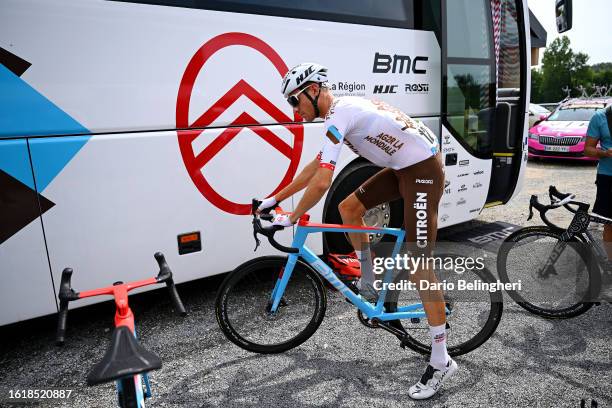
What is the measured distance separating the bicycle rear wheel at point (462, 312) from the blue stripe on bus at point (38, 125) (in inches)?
95.1

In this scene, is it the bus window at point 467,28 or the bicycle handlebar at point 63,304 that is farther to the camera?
the bus window at point 467,28

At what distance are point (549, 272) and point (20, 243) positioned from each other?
3994 mm

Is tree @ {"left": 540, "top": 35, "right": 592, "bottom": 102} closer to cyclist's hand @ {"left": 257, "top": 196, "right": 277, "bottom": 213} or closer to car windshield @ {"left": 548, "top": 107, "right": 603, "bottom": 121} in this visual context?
car windshield @ {"left": 548, "top": 107, "right": 603, "bottom": 121}

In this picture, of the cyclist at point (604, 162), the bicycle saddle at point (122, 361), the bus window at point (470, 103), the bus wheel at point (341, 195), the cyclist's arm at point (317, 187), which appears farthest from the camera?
the bus window at point (470, 103)

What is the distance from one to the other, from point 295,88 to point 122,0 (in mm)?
1405

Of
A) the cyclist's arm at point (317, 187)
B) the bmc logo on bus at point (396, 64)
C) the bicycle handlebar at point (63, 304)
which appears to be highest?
the bmc logo on bus at point (396, 64)

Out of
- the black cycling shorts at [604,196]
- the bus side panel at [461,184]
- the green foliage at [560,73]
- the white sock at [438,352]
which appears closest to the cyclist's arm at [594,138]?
the black cycling shorts at [604,196]

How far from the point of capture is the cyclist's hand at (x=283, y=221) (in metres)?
2.67

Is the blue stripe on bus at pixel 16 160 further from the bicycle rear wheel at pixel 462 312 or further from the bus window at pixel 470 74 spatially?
the bus window at pixel 470 74

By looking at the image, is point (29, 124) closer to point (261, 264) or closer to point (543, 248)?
point (261, 264)

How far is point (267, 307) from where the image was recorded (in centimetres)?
314

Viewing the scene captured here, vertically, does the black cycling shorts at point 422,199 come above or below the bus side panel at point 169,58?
below

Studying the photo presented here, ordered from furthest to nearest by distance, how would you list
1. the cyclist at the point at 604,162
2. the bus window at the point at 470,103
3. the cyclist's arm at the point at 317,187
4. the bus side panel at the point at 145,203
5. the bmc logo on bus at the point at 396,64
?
the bus window at the point at 470,103 → the bmc logo on bus at the point at 396,64 → the cyclist at the point at 604,162 → the bus side panel at the point at 145,203 → the cyclist's arm at the point at 317,187

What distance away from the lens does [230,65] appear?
3.62 meters
